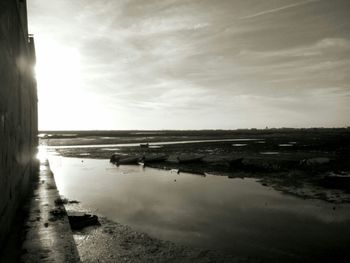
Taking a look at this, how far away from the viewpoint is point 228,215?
12.5 meters

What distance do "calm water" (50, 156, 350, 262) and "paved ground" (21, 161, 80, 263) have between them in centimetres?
284

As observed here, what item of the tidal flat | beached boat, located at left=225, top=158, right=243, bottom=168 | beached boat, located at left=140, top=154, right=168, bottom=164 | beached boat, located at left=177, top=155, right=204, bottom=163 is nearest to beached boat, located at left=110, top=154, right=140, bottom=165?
beached boat, located at left=140, top=154, right=168, bottom=164

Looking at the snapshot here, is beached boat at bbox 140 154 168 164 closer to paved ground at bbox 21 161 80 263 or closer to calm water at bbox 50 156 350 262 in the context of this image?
calm water at bbox 50 156 350 262

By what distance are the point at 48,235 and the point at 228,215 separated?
732cm

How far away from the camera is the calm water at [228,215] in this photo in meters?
9.11

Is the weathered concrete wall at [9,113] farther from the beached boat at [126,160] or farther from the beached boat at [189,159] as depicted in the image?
the beached boat at [126,160]

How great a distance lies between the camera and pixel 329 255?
8.36 m

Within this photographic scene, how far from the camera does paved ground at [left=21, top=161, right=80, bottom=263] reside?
242 inches

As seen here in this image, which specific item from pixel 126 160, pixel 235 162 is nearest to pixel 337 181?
pixel 235 162

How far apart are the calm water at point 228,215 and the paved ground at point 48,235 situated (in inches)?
112

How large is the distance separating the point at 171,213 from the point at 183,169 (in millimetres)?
13710

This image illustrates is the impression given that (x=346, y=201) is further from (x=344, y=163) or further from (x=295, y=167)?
(x=344, y=163)

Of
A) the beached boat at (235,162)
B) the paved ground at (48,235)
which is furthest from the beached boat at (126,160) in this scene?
the paved ground at (48,235)

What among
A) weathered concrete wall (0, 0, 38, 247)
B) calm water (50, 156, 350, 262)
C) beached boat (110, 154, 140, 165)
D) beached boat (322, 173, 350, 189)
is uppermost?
weathered concrete wall (0, 0, 38, 247)
